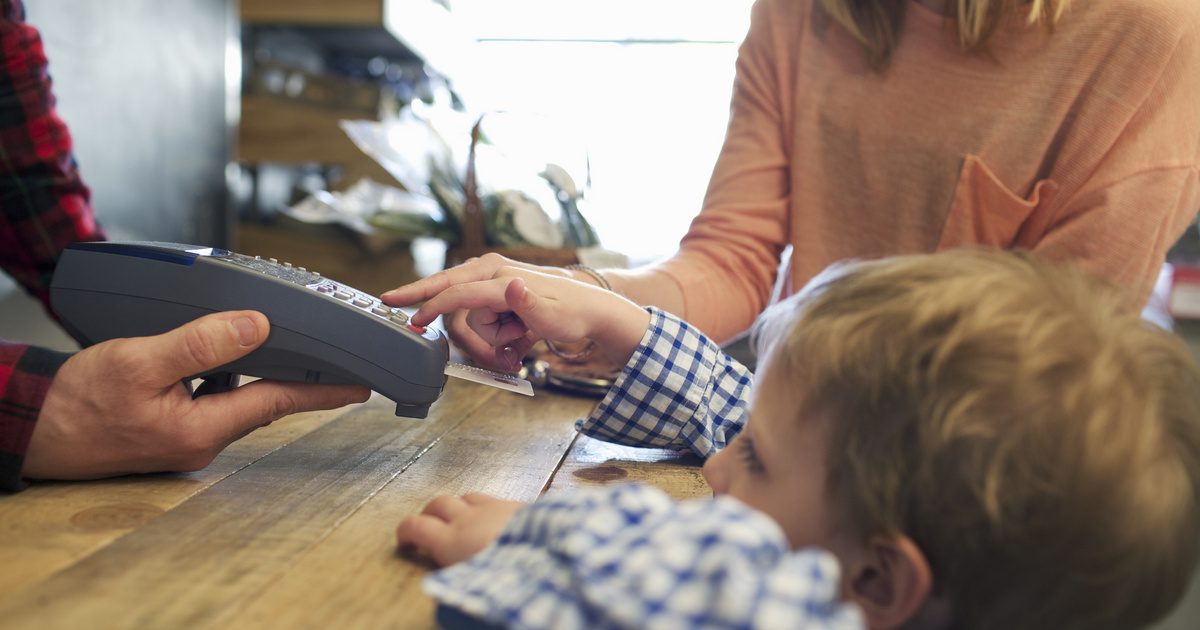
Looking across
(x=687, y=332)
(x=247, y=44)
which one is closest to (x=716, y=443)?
(x=687, y=332)

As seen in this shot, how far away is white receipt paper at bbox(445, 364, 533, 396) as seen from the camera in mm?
726

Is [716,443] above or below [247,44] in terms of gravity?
below

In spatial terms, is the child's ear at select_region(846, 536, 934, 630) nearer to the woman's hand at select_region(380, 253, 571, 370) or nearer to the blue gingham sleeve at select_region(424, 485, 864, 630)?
the blue gingham sleeve at select_region(424, 485, 864, 630)

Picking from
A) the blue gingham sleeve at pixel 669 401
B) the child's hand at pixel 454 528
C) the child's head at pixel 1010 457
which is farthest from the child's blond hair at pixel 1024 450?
the blue gingham sleeve at pixel 669 401

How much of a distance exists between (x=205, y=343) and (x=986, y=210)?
0.75 metres

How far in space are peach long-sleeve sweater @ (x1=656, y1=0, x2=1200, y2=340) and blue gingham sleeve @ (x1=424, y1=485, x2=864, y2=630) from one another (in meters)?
0.60

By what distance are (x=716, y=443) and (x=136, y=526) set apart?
42 cm

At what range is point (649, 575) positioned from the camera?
0.40 metres

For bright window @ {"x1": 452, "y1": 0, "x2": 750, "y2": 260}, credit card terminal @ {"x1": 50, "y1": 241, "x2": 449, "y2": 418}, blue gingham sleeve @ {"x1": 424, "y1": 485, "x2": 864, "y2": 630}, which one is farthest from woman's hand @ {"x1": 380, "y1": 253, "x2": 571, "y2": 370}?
bright window @ {"x1": 452, "y1": 0, "x2": 750, "y2": 260}

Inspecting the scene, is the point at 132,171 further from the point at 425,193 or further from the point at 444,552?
the point at 444,552

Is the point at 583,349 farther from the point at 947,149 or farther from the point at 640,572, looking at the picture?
the point at 640,572

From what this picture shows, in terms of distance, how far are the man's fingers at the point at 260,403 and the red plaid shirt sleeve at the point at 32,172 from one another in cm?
54

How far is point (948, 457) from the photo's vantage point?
44cm

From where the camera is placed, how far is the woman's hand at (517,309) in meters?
0.73
